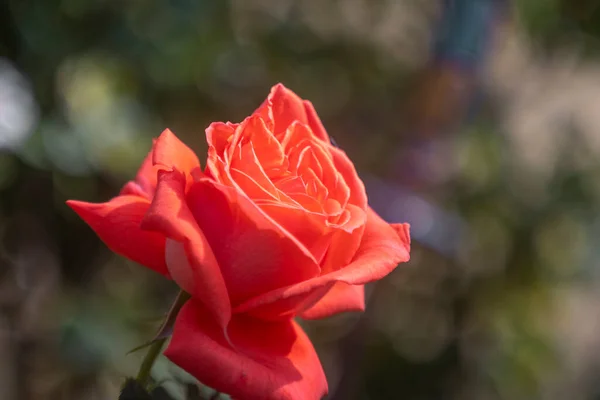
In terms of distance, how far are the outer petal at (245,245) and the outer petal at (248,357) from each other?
21 millimetres

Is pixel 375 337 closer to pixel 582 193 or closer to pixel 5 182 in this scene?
pixel 582 193

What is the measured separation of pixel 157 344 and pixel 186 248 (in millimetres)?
70

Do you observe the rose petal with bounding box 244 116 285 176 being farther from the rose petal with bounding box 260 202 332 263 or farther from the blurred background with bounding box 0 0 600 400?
the blurred background with bounding box 0 0 600 400

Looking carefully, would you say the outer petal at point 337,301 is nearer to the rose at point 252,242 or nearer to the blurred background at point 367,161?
the rose at point 252,242

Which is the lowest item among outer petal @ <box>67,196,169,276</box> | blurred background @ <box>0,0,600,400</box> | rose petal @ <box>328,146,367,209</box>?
blurred background @ <box>0,0,600,400</box>

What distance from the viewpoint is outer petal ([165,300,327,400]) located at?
10.0 inches

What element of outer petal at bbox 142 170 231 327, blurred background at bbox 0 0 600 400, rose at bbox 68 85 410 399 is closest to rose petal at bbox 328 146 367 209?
rose at bbox 68 85 410 399

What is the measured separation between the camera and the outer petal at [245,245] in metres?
0.27

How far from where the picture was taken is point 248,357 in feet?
0.90

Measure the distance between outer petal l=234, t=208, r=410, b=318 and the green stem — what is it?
1.3 inches

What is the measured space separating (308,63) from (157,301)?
25.6 inches

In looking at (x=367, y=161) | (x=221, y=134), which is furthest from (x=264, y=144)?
(x=367, y=161)

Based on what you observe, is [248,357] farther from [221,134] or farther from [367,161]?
[367,161]

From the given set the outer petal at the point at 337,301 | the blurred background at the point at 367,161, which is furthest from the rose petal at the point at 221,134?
the blurred background at the point at 367,161
